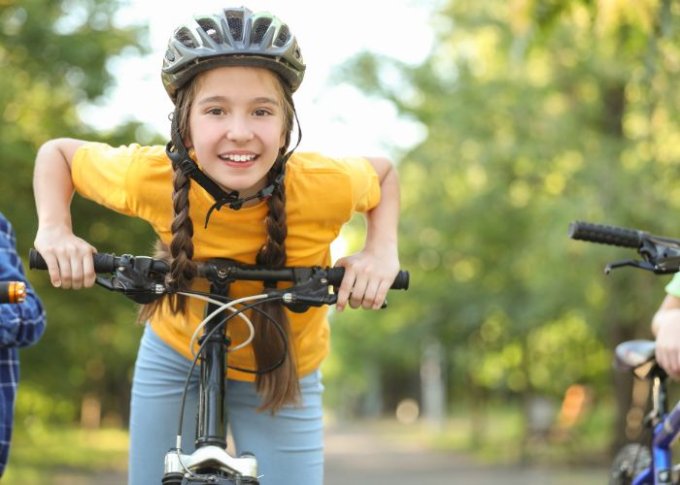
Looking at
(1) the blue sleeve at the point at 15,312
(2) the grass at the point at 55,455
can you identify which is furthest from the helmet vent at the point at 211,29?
(2) the grass at the point at 55,455

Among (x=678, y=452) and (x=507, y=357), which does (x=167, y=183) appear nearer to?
(x=678, y=452)

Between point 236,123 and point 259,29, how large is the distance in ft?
0.84

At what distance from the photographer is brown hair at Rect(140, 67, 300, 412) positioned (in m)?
2.89

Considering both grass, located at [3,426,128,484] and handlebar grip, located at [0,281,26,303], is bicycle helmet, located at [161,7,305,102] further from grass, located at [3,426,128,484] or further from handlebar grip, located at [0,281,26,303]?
Result: grass, located at [3,426,128,484]

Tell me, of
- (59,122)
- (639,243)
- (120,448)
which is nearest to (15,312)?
(639,243)

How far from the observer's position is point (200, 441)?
2.72 meters

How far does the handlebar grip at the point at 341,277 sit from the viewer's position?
2.90 m

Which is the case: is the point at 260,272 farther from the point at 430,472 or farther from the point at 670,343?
the point at 430,472

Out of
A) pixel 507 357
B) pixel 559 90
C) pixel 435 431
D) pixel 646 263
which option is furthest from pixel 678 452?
pixel 435 431

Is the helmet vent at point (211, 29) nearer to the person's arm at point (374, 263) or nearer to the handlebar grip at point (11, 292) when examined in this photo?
the person's arm at point (374, 263)

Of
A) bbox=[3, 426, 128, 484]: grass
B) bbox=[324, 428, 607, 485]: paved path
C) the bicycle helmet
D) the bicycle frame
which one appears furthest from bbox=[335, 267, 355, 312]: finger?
bbox=[324, 428, 607, 485]: paved path

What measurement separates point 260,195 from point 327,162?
31 cm

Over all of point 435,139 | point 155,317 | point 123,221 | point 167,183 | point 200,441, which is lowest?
point 200,441

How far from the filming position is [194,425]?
325 cm
